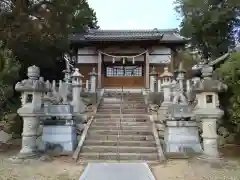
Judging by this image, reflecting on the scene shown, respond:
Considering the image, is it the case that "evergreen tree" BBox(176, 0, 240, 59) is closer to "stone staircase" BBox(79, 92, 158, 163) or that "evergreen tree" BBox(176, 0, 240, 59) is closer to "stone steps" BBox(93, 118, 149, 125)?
"stone staircase" BBox(79, 92, 158, 163)

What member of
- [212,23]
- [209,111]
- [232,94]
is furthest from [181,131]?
[212,23]

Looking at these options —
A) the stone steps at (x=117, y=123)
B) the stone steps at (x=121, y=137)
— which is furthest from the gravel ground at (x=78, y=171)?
the stone steps at (x=117, y=123)

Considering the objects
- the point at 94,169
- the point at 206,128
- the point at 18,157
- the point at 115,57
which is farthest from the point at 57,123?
the point at 115,57

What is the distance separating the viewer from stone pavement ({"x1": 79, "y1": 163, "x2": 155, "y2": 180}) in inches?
282

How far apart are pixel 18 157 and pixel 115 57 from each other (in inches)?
610

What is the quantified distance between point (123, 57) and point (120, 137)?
1315cm

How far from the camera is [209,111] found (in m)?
8.99

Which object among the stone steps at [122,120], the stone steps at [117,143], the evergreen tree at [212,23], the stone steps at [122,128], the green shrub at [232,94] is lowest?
the stone steps at [117,143]

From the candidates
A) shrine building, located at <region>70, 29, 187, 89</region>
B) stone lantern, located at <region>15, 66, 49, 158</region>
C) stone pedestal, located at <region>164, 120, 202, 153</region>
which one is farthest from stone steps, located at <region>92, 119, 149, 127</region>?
shrine building, located at <region>70, 29, 187, 89</region>

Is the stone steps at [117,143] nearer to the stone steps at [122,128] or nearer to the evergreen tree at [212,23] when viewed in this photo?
the stone steps at [122,128]

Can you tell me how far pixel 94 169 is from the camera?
26.2ft

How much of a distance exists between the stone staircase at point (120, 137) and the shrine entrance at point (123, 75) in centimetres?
872

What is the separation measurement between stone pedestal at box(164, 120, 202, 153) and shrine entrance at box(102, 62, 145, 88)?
46.5 ft

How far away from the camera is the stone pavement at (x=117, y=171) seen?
7.16 metres
